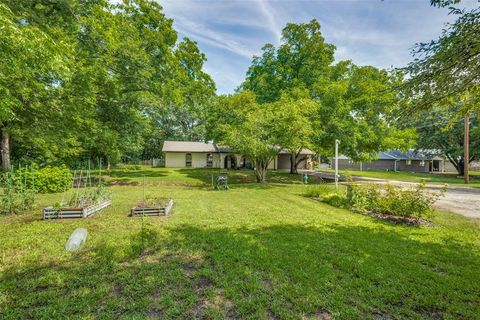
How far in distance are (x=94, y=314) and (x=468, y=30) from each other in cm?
620

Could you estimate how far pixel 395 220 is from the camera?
23.3 ft

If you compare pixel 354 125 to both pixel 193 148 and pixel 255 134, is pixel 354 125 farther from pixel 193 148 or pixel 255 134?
pixel 193 148

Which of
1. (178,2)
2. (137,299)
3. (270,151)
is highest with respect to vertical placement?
(178,2)

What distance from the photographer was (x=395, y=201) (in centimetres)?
740

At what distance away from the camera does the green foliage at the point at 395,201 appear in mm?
7043

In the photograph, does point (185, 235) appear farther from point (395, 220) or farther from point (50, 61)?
point (395, 220)

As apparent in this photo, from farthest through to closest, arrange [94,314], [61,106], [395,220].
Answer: [61,106] → [395,220] → [94,314]

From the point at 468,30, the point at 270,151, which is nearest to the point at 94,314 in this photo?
the point at 468,30

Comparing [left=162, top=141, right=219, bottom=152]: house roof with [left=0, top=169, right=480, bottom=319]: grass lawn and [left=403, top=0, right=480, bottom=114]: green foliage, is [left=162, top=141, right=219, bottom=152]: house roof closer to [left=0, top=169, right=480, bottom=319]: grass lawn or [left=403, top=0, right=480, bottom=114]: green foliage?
[left=0, top=169, right=480, bottom=319]: grass lawn

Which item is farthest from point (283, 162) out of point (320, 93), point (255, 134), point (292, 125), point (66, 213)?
point (66, 213)

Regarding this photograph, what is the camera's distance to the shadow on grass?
284 cm

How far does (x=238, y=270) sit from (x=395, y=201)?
242 inches

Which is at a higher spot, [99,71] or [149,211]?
[99,71]

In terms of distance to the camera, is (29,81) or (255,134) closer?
(29,81)
